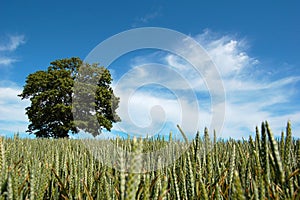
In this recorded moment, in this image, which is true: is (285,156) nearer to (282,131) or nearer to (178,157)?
(282,131)

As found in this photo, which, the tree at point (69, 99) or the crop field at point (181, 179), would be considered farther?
the tree at point (69, 99)

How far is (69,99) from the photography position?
2938 centimetres

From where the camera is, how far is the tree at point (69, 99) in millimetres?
27125

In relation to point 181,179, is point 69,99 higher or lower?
higher

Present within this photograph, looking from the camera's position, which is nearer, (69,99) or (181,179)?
(181,179)

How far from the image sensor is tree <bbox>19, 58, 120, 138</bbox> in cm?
2712

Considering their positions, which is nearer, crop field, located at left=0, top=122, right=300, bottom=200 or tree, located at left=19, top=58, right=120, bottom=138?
crop field, located at left=0, top=122, right=300, bottom=200

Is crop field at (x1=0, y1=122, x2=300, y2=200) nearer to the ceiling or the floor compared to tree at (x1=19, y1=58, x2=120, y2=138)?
nearer to the floor

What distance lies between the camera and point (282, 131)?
1222mm

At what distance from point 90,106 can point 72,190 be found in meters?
28.5

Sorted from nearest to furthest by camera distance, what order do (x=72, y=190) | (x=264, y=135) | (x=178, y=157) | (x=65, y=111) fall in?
(x=264, y=135)
(x=72, y=190)
(x=178, y=157)
(x=65, y=111)

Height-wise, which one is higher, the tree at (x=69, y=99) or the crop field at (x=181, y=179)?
the tree at (x=69, y=99)

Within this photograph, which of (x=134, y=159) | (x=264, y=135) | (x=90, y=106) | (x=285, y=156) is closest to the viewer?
(x=134, y=159)

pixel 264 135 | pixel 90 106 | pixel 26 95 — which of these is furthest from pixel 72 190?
pixel 26 95
